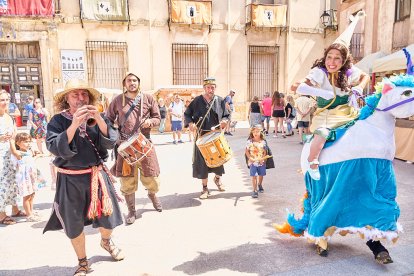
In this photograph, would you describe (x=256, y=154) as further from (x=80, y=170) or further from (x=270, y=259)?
(x=80, y=170)

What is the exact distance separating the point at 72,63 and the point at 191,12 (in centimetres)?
599

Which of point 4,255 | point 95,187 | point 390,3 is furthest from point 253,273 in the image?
point 390,3

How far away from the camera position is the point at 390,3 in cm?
1046

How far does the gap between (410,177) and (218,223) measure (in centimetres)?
393

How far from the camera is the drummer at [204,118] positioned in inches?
210

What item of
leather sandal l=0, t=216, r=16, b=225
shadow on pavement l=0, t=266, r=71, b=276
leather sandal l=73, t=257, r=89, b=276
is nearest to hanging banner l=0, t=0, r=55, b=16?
leather sandal l=0, t=216, r=16, b=225

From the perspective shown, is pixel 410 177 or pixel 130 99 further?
pixel 410 177

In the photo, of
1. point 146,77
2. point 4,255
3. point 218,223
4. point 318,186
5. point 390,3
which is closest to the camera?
point 318,186

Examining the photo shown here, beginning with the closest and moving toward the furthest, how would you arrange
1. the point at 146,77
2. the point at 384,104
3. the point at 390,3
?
1. the point at 384,104
2. the point at 390,3
3. the point at 146,77

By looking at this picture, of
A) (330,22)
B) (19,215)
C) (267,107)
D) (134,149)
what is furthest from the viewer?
(330,22)

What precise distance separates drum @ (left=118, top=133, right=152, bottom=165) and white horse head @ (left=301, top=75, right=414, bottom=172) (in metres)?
2.21

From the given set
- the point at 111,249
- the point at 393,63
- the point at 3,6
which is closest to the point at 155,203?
the point at 111,249

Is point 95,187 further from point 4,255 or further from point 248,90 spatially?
point 248,90

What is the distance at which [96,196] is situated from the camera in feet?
9.80
